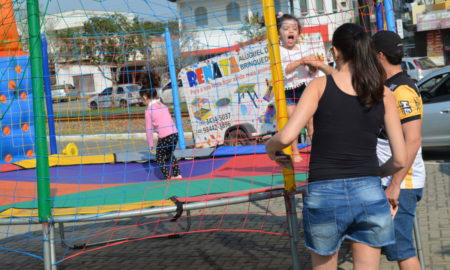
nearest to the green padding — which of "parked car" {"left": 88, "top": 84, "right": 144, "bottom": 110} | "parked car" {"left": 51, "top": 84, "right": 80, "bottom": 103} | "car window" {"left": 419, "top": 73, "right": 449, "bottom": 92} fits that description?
"parked car" {"left": 51, "top": 84, "right": 80, "bottom": 103}

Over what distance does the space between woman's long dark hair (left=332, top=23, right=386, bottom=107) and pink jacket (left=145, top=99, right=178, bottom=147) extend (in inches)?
161

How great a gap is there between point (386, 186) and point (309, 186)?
29.1 inches

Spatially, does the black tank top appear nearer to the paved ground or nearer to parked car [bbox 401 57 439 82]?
the paved ground

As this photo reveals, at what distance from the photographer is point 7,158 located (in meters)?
7.61

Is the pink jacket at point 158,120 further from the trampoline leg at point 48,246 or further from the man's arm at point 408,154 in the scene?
the man's arm at point 408,154

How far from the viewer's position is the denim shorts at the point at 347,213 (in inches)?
117

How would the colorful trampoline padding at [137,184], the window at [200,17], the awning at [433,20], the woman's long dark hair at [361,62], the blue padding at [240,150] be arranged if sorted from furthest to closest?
the awning at [433,20] < the blue padding at [240,150] < the window at [200,17] < the colorful trampoline padding at [137,184] < the woman's long dark hair at [361,62]

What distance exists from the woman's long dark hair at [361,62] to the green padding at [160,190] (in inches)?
82.4

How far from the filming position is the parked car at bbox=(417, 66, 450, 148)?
10.0 metres

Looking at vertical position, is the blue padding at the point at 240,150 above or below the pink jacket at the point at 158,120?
below

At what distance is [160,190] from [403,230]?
2.57 m

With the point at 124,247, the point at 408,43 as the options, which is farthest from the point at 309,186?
the point at 408,43

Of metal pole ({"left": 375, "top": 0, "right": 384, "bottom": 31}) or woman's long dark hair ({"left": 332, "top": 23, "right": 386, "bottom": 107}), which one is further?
metal pole ({"left": 375, "top": 0, "right": 384, "bottom": 31})

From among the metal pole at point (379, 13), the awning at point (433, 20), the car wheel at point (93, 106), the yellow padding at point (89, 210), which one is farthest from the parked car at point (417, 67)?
the yellow padding at point (89, 210)
